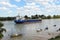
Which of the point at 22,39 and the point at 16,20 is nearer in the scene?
the point at 22,39

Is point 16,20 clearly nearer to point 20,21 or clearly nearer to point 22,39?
point 20,21

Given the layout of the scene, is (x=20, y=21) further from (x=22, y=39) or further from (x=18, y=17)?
(x=22, y=39)

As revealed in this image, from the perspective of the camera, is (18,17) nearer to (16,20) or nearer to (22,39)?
(16,20)

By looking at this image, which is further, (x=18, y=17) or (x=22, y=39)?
(x=18, y=17)

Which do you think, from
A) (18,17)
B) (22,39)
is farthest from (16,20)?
(22,39)

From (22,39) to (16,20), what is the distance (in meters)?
66.0

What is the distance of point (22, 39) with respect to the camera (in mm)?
36625

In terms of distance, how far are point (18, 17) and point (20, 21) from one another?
292 cm

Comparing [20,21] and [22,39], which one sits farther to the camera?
[20,21]

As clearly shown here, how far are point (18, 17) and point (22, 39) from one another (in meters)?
65.7

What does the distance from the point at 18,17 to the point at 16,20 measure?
89.6 inches

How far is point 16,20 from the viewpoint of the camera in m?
102

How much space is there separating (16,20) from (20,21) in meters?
2.84

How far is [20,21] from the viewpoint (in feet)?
332
